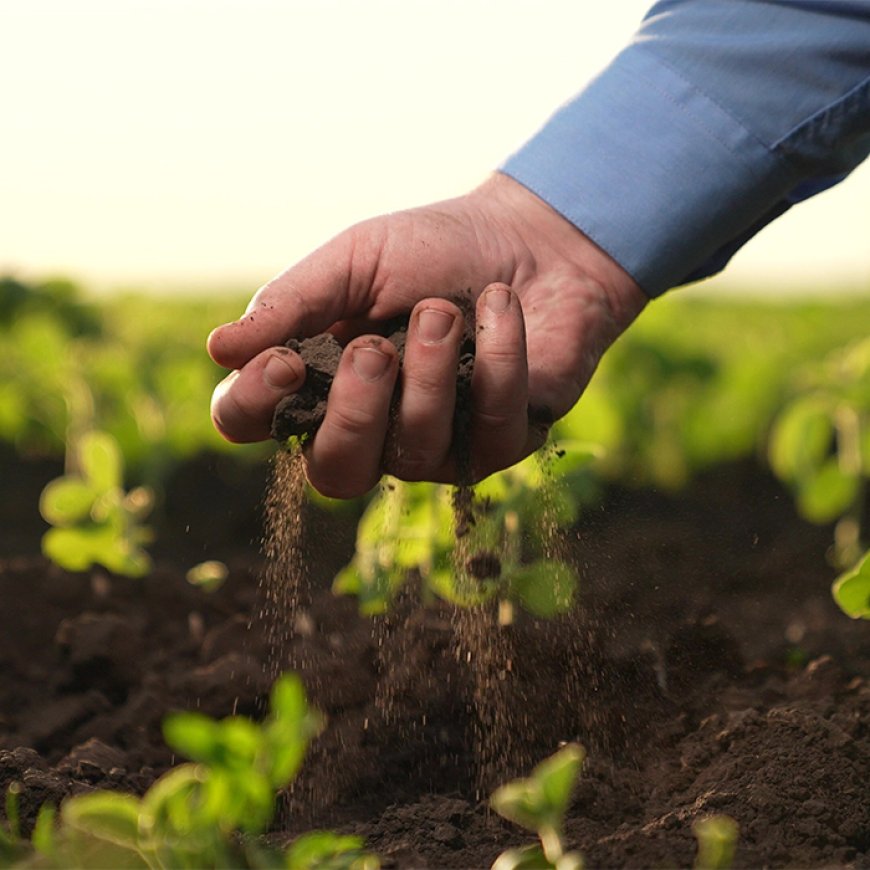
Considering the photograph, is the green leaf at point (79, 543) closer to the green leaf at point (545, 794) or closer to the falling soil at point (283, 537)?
the falling soil at point (283, 537)

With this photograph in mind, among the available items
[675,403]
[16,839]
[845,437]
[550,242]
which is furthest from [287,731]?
[675,403]

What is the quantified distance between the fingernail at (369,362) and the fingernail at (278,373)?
0.10 meters

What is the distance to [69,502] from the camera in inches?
102

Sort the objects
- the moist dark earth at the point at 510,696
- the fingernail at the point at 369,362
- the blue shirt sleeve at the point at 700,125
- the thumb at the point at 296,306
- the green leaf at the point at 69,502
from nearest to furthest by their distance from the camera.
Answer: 1. the moist dark earth at the point at 510,696
2. the fingernail at the point at 369,362
3. the thumb at the point at 296,306
4. the blue shirt sleeve at the point at 700,125
5. the green leaf at the point at 69,502

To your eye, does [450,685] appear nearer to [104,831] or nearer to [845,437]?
[104,831]

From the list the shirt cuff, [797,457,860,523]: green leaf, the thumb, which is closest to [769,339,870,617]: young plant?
[797,457,860,523]: green leaf

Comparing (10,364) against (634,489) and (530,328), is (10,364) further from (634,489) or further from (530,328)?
(530,328)

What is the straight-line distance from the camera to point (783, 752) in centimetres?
170

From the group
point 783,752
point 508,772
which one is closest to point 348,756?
point 508,772

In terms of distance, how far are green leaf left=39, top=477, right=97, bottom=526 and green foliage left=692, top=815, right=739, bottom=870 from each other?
60.5 inches

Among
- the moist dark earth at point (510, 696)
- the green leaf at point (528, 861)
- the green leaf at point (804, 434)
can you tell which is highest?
the green leaf at point (528, 861)

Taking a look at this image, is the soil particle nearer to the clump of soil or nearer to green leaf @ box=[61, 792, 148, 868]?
the clump of soil

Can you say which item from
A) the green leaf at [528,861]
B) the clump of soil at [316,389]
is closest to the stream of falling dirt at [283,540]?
the clump of soil at [316,389]

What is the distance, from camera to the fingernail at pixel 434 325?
1.75 m
